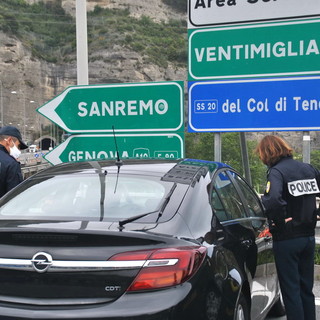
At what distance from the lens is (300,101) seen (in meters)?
6.15

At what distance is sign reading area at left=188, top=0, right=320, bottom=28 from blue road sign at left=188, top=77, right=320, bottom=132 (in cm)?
92

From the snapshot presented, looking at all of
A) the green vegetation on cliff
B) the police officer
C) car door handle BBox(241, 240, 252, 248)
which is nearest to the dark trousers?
the police officer

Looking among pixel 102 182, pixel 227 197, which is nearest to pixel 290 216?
pixel 227 197

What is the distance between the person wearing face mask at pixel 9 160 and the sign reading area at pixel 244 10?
3.19 meters

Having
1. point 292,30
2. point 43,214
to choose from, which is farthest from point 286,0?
point 43,214

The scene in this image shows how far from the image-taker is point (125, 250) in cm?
227

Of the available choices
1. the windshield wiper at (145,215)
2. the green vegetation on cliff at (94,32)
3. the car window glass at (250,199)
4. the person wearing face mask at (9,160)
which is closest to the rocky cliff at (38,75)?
the green vegetation on cliff at (94,32)

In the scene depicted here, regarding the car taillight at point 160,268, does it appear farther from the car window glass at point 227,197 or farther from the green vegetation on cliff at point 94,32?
the green vegetation on cliff at point 94,32

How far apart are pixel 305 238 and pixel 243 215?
647mm

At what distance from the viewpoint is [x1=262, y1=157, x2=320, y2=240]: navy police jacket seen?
12.1 feet

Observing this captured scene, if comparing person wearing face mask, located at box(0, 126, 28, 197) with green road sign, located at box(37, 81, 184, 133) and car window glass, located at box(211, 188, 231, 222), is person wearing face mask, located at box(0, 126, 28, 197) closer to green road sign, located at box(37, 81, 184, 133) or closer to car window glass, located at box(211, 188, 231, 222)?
green road sign, located at box(37, 81, 184, 133)

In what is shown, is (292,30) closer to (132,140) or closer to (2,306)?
(132,140)

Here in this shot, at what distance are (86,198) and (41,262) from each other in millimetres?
726

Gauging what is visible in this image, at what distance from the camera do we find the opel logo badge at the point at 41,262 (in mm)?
2254
